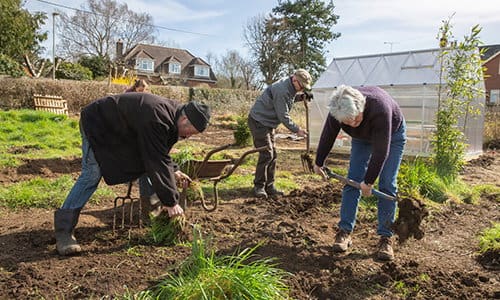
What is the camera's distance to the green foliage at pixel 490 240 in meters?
3.96

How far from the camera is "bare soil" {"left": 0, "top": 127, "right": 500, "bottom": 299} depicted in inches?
120

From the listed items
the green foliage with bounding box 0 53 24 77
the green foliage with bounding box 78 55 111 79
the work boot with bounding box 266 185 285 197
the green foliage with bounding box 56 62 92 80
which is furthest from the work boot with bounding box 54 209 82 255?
the green foliage with bounding box 78 55 111 79

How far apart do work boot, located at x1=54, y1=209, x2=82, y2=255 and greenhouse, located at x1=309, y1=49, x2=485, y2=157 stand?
8.18 meters

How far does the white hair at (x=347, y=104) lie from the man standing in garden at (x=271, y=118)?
93.2 inches

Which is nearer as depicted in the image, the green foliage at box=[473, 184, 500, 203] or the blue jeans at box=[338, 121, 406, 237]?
the blue jeans at box=[338, 121, 406, 237]

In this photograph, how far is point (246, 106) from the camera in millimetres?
24953

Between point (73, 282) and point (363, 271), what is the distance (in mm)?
2303

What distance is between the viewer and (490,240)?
4.18m

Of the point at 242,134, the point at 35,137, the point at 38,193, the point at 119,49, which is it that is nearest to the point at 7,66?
the point at 35,137

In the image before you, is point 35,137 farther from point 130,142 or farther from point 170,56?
point 170,56

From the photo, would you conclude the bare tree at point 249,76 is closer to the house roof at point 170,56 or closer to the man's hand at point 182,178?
the house roof at point 170,56

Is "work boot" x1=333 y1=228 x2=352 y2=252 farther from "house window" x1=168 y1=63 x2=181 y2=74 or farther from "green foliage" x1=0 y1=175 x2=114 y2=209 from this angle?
"house window" x1=168 y1=63 x2=181 y2=74

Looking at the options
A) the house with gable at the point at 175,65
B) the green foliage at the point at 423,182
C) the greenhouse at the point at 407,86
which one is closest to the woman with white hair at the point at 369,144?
the green foliage at the point at 423,182

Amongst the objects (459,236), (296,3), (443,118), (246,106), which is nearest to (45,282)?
(459,236)
